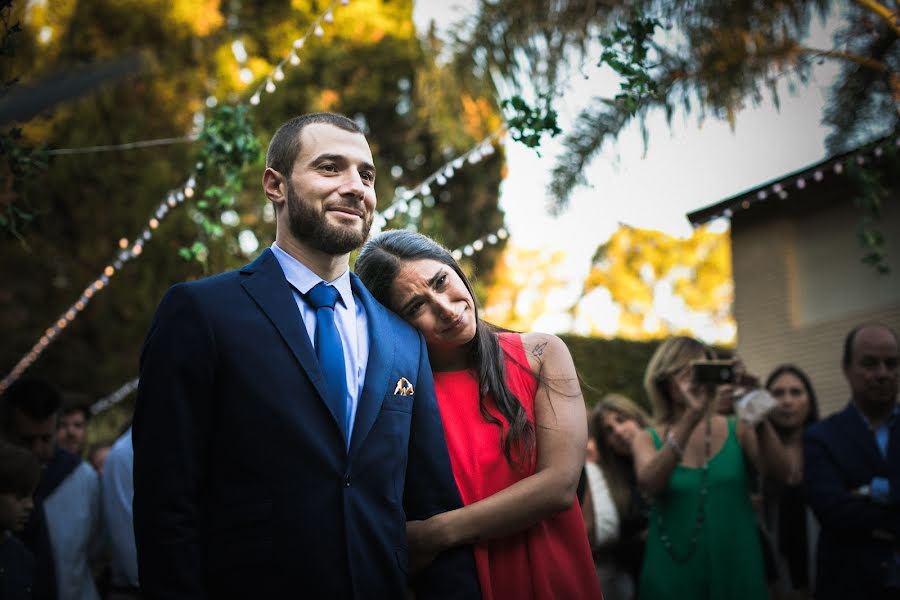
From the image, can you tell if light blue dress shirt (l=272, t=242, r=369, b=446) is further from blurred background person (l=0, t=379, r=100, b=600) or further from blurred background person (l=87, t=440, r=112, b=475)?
blurred background person (l=87, t=440, r=112, b=475)

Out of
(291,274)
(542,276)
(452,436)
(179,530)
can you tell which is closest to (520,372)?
(452,436)

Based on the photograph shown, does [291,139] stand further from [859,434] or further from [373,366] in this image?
[859,434]

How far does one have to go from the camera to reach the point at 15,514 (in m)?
4.11

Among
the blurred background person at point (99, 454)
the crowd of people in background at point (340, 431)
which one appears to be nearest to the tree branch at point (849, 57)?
the crowd of people in background at point (340, 431)

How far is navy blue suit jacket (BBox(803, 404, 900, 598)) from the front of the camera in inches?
176

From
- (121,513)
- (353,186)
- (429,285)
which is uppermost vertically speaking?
(353,186)

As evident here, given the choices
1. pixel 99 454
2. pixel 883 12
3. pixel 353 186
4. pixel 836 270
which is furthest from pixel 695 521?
pixel 836 270

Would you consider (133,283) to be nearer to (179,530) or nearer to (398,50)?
(398,50)

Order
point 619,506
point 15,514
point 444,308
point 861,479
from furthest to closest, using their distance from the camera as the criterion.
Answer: point 619,506 → point 861,479 → point 15,514 → point 444,308

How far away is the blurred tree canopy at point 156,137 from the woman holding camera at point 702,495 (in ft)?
35.9

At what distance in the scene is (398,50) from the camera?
59.3ft

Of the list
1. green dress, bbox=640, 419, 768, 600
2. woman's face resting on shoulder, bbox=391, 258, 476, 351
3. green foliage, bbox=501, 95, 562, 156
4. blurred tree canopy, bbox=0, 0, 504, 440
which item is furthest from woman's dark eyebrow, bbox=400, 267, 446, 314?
blurred tree canopy, bbox=0, 0, 504, 440

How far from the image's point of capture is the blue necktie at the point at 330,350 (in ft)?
8.17

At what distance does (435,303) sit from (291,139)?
708 mm
